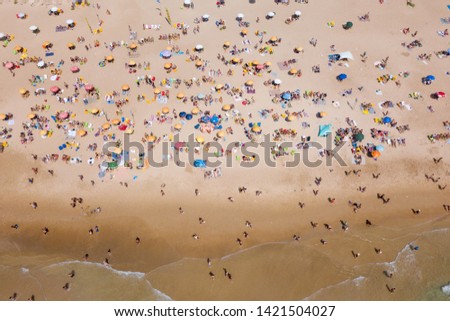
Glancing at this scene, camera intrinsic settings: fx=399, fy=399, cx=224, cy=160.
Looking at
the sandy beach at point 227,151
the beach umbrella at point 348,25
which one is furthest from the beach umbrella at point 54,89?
the beach umbrella at point 348,25

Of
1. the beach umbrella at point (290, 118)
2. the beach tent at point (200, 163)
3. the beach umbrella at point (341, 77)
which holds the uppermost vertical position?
the beach umbrella at point (341, 77)

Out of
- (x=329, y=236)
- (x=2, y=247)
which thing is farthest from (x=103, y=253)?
(x=329, y=236)

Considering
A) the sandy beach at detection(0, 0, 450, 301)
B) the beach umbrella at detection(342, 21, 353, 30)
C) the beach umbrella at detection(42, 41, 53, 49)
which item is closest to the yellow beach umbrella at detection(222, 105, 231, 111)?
the sandy beach at detection(0, 0, 450, 301)

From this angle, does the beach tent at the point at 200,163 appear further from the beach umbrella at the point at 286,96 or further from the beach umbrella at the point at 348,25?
the beach umbrella at the point at 348,25

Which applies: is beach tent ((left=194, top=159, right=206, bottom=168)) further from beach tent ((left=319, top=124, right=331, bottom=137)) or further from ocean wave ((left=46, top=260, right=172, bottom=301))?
beach tent ((left=319, top=124, right=331, bottom=137))

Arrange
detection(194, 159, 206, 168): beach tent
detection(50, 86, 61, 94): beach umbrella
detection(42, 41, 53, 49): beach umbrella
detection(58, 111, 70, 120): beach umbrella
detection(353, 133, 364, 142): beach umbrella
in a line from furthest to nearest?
detection(42, 41, 53, 49): beach umbrella < detection(50, 86, 61, 94): beach umbrella < detection(58, 111, 70, 120): beach umbrella < detection(353, 133, 364, 142): beach umbrella < detection(194, 159, 206, 168): beach tent

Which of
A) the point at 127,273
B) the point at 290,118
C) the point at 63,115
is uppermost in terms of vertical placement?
the point at 63,115

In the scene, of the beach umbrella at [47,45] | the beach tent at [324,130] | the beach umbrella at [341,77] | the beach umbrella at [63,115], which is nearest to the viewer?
the beach tent at [324,130]

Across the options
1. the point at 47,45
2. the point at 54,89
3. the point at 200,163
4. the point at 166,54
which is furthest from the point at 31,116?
the point at 200,163

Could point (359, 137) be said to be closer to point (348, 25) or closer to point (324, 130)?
point (324, 130)
